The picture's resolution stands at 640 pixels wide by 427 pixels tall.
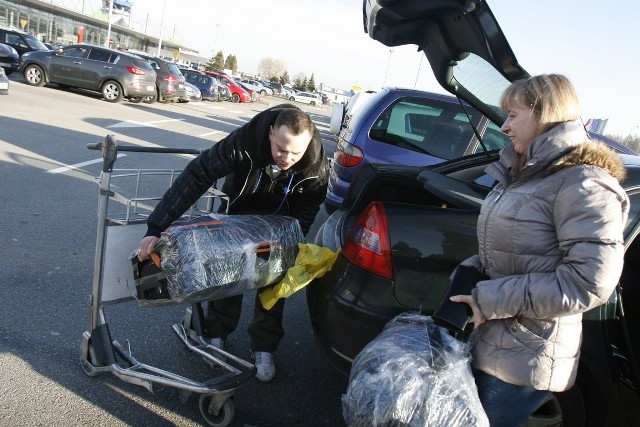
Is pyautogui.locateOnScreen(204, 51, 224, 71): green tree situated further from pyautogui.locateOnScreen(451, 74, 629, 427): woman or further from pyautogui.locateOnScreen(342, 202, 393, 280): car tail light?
pyautogui.locateOnScreen(451, 74, 629, 427): woman

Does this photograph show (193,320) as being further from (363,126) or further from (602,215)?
(363,126)

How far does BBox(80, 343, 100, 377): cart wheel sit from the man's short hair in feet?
5.01

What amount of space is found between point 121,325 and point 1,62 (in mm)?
18457

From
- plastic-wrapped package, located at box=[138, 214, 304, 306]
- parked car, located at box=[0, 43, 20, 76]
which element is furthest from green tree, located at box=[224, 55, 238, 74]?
plastic-wrapped package, located at box=[138, 214, 304, 306]

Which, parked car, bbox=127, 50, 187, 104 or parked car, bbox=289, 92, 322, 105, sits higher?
parked car, bbox=127, 50, 187, 104

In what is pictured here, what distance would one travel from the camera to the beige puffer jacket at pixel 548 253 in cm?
140

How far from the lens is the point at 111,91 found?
1673cm

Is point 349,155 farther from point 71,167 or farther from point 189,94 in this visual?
point 189,94

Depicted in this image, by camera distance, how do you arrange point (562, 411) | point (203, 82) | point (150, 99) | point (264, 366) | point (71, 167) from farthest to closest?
1. point (203, 82)
2. point (150, 99)
3. point (71, 167)
4. point (264, 366)
5. point (562, 411)

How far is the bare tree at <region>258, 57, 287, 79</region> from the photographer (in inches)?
4188

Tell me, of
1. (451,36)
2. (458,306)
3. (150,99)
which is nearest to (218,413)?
(458,306)

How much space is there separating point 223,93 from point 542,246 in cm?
3001

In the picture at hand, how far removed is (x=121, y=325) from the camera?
322 cm

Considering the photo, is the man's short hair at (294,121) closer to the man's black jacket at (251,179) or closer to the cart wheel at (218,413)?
the man's black jacket at (251,179)
